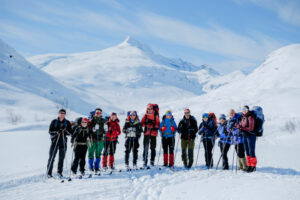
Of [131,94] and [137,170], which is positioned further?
[131,94]

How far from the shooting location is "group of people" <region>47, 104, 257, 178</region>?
8.44 meters

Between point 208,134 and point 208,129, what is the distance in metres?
0.22

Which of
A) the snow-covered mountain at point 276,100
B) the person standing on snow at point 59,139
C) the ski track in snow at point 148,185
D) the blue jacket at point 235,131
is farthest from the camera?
the snow-covered mountain at point 276,100

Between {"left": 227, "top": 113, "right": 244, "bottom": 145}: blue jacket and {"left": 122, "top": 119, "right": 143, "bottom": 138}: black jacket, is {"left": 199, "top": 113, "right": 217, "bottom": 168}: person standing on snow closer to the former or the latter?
{"left": 227, "top": 113, "right": 244, "bottom": 145}: blue jacket

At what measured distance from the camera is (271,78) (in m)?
142

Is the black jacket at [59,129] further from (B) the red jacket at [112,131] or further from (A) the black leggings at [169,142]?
(A) the black leggings at [169,142]

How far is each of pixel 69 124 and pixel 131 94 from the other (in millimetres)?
168038

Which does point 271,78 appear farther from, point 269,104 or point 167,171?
point 167,171

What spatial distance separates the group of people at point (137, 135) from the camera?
27.7ft

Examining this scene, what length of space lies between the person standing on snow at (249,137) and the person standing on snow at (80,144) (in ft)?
19.9

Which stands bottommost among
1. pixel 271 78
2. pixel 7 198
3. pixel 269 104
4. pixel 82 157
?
pixel 7 198

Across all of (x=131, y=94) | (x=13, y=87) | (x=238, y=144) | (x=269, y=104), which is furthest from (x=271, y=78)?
(x=238, y=144)

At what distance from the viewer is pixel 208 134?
31.8 ft

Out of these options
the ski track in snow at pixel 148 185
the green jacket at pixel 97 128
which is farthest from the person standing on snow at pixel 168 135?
the green jacket at pixel 97 128
